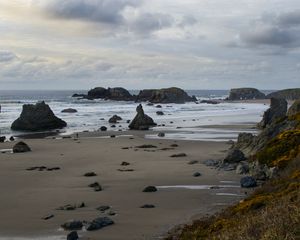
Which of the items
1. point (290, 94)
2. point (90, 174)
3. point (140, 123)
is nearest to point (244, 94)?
point (290, 94)

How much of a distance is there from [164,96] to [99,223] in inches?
4933

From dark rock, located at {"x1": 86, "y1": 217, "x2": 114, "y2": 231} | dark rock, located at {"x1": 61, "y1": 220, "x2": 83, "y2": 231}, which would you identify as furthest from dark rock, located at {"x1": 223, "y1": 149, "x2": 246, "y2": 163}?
dark rock, located at {"x1": 61, "y1": 220, "x2": 83, "y2": 231}

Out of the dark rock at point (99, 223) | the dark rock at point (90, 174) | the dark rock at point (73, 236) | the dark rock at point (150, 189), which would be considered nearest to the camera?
the dark rock at point (73, 236)

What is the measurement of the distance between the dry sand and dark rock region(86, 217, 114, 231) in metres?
0.20

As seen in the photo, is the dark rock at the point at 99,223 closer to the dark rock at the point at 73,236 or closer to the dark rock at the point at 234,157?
the dark rock at the point at 73,236

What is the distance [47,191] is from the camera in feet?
61.7

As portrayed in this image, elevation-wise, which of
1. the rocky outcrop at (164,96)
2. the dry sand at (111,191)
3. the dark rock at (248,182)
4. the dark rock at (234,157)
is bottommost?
the dry sand at (111,191)

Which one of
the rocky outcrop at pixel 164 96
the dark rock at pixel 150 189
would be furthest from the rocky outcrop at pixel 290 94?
the dark rock at pixel 150 189

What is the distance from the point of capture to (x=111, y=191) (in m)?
18.5

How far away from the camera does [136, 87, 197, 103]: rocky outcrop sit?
453ft

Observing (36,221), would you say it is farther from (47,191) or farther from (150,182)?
(150,182)

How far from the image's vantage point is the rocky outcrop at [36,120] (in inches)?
2243

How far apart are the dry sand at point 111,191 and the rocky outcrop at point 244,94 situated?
148 m

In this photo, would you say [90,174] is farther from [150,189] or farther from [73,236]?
Result: [73,236]
